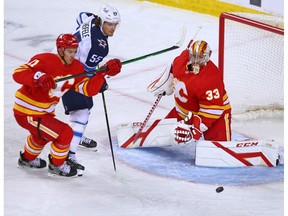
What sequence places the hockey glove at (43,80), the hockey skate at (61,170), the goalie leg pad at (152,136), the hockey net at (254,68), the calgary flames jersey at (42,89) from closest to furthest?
the hockey glove at (43,80)
the calgary flames jersey at (42,89)
the hockey skate at (61,170)
the goalie leg pad at (152,136)
the hockey net at (254,68)

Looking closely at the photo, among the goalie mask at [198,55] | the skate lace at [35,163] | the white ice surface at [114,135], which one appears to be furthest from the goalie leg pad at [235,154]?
the skate lace at [35,163]

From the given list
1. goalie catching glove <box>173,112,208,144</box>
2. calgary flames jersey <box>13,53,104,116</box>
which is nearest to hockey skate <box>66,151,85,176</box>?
calgary flames jersey <box>13,53,104,116</box>

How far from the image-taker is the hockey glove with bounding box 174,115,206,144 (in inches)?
163

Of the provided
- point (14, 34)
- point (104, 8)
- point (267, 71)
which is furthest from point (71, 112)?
point (14, 34)

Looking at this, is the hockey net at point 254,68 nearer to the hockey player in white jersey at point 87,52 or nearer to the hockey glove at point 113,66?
the hockey player in white jersey at point 87,52

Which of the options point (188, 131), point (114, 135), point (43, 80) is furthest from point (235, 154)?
point (43, 80)

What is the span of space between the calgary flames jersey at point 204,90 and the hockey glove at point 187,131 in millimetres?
44

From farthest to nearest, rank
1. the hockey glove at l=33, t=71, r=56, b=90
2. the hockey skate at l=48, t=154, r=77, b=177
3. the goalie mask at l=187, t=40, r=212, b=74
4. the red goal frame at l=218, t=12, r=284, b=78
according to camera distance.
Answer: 1. the red goal frame at l=218, t=12, r=284, b=78
2. the goalie mask at l=187, t=40, r=212, b=74
3. the hockey skate at l=48, t=154, r=77, b=177
4. the hockey glove at l=33, t=71, r=56, b=90

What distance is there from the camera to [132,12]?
275 inches

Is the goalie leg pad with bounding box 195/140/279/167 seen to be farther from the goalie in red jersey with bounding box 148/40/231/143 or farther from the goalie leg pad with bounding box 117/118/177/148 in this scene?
the goalie leg pad with bounding box 117/118/177/148

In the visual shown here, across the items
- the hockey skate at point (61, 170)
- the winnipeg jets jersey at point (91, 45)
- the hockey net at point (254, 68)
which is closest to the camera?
the hockey skate at point (61, 170)

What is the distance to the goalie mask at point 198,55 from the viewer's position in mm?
4133

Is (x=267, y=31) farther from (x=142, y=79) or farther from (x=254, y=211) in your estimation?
(x=254, y=211)

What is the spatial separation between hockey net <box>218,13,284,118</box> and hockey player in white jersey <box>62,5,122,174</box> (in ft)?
3.28
